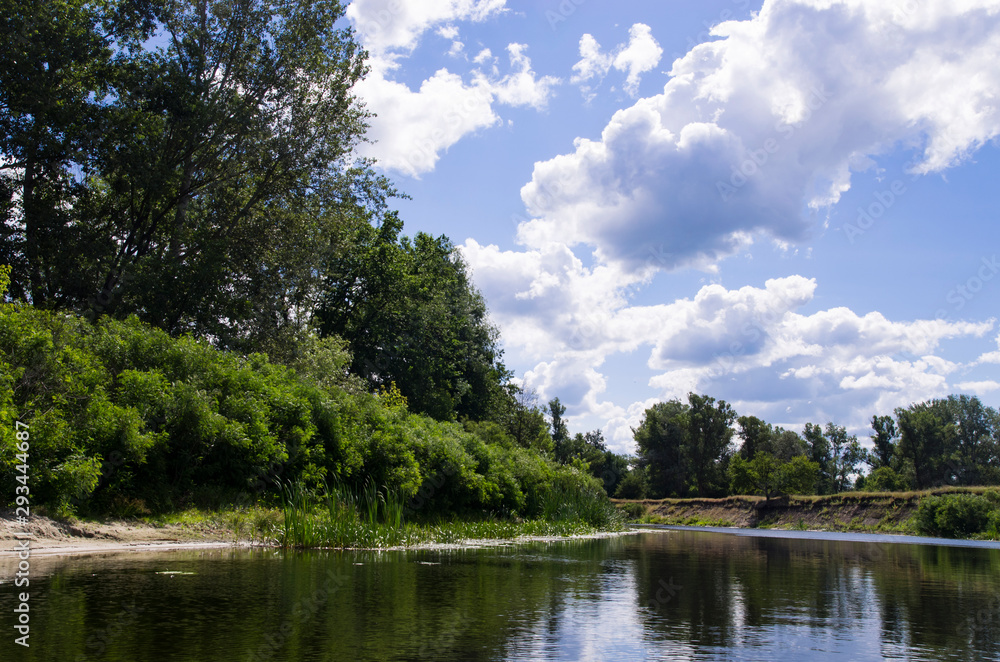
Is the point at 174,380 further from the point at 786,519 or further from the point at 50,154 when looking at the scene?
the point at 786,519

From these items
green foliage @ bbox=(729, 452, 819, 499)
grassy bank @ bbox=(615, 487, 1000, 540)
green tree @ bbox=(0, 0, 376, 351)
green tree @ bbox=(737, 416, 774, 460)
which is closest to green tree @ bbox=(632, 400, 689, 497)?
green tree @ bbox=(737, 416, 774, 460)

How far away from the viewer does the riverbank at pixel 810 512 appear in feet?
206

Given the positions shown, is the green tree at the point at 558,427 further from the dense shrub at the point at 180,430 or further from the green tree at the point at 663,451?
the dense shrub at the point at 180,430

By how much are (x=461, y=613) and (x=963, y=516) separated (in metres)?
55.9

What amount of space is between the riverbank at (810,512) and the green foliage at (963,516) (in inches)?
205

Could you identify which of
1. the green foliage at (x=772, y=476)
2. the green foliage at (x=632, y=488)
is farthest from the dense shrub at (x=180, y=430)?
the green foliage at (x=632, y=488)

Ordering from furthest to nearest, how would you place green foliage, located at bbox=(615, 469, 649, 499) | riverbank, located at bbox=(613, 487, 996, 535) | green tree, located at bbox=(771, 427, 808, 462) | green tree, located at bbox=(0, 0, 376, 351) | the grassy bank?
green tree, located at bbox=(771, 427, 808, 462), green foliage, located at bbox=(615, 469, 649, 499), riverbank, located at bbox=(613, 487, 996, 535), the grassy bank, green tree, located at bbox=(0, 0, 376, 351)

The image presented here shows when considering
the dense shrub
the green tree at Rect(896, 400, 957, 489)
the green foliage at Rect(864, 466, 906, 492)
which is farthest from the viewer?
the green tree at Rect(896, 400, 957, 489)

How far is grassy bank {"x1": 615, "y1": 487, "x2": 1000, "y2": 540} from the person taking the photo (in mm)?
50562

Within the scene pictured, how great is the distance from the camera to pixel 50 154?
27.3 meters

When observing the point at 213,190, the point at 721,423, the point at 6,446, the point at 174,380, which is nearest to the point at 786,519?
the point at 721,423

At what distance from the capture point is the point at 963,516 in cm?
5028

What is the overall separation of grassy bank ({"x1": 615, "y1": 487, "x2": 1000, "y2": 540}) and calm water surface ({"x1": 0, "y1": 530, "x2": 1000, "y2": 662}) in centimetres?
3651

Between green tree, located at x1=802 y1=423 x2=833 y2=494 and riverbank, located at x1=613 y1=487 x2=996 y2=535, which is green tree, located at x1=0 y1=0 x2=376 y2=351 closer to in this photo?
riverbank, located at x1=613 y1=487 x2=996 y2=535
